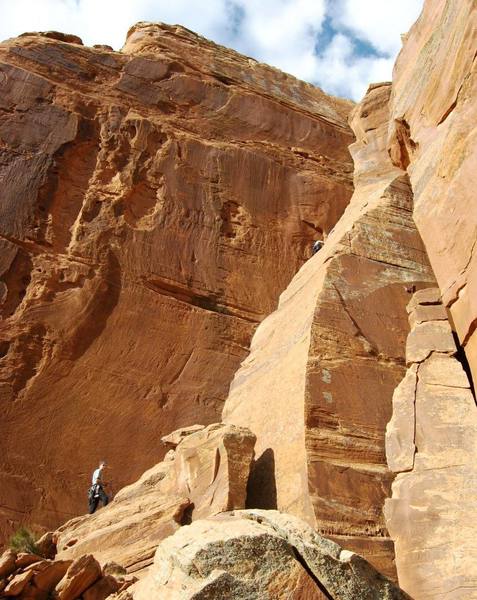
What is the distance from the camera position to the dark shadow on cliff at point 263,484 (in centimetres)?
1079

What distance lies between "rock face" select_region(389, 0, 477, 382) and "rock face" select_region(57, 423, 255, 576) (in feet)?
10.8

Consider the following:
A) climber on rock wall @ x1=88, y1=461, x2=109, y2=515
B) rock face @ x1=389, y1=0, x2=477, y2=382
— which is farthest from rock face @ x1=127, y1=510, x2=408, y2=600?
climber on rock wall @ x1=88, y1=461, x2=109, y2=515

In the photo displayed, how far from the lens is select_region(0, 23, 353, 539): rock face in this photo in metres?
17.1

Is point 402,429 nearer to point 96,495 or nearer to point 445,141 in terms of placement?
point 445,141

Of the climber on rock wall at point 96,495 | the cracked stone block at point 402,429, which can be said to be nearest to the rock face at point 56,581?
the cracked stone block at point 402,429

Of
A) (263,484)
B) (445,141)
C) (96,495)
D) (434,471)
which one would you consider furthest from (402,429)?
(96,495)

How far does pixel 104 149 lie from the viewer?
21016 millimetres

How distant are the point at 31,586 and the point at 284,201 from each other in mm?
14684

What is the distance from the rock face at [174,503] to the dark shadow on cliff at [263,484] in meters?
0.34

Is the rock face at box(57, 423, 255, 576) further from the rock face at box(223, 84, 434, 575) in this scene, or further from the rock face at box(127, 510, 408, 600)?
the rock face at box(127, 510, 408, 600)

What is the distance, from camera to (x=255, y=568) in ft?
20.6

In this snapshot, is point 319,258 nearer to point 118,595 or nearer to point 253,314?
point 253,314

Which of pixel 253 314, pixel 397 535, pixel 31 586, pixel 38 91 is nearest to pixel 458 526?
pixel 397 535

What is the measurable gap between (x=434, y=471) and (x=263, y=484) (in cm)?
245
